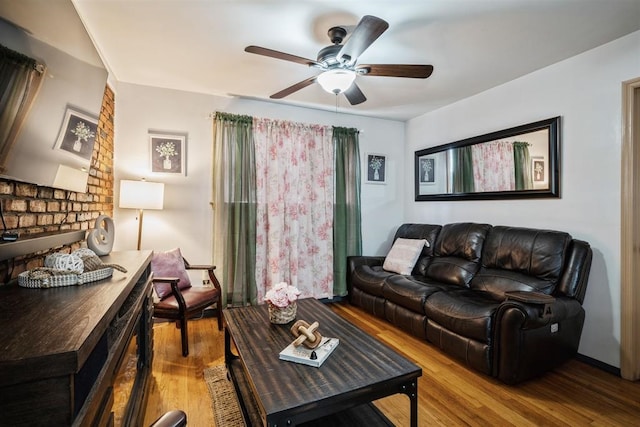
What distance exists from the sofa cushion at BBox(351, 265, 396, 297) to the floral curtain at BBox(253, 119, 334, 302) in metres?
0.36

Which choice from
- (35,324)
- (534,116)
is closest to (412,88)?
(534,116)

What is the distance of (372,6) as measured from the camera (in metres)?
1.86

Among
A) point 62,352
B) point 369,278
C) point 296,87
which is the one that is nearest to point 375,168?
point 369,278

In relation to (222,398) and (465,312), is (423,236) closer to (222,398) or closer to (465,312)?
(465,312)

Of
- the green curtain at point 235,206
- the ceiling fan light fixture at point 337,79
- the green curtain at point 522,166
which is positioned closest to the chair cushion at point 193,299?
the green curtain at point 235,206

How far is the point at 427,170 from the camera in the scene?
13.3ft

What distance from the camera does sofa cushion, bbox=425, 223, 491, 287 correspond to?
3.00m

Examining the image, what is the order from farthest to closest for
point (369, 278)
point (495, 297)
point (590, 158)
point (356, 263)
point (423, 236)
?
1. point (356, 263)
2. point (423, 236)
3. point (369, 278)
4. point (495, 297)
5. point (590, 158)

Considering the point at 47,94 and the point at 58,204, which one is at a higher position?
the point at 47,94

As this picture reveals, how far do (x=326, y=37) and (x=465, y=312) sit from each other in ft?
7.67

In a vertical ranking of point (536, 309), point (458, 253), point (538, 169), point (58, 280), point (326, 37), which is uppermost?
point (326, 37)

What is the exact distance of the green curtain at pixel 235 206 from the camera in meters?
3.34

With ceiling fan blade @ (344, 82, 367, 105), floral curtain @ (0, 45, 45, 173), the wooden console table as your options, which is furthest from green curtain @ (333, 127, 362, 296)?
floral curtain @ (0, 45, 45, 173)

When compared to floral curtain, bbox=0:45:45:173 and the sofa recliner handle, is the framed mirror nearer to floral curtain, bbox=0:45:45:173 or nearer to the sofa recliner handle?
the sofa recliner handle
